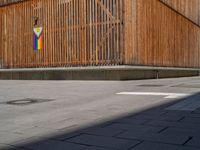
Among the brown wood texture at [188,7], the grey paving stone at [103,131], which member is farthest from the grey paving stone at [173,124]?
the brown wood texture at [188,7]

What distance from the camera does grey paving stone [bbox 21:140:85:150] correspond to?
359cm

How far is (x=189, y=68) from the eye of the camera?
96.6 feet

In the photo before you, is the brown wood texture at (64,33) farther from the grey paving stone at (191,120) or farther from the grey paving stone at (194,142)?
the grey paving stone at (194,142)

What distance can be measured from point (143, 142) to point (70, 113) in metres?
2.63

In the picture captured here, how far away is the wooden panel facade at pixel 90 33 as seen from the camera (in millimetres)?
17031

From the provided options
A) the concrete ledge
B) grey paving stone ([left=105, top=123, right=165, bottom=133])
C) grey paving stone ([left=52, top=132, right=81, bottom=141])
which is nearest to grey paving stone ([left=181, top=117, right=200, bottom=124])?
grey paving stone ([left=105, top=123, right=165, bottom=133])

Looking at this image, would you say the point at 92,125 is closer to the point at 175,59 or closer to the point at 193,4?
the point at 175,59

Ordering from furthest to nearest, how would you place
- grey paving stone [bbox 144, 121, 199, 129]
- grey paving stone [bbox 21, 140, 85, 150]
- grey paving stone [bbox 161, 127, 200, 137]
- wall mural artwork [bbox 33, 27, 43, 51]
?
wall mural artwork [bbox 33, 27, 43, 51] < grey paving stone [bbox 144, 121, 199, 129] < grey paving stone [bbox 161, 127, 200, 137] < grey paving stone [bbox 21, 140, 85, 150]

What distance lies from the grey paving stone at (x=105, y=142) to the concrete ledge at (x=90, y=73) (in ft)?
41.1

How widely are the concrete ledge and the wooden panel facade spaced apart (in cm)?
38

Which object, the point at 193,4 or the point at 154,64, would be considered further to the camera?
the point at 193,4

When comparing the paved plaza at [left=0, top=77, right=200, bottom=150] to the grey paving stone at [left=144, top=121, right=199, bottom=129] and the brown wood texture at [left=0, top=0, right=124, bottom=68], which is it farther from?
the brown wood texture at [left=0, top=0, right=124, bottom=68]

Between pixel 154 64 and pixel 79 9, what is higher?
pixel 79 9

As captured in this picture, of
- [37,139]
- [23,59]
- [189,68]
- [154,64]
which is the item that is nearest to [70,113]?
[37,139]
